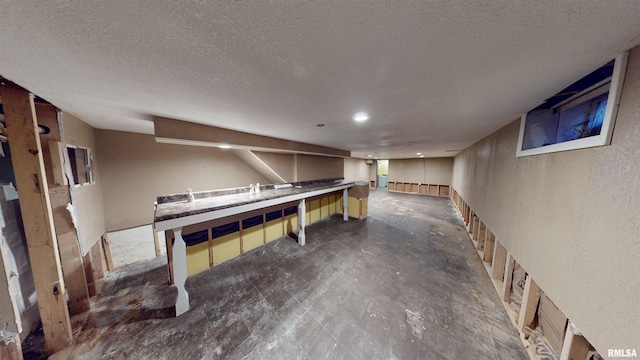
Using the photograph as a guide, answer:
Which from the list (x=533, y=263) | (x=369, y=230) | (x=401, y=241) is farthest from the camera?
(x=369, y=230)

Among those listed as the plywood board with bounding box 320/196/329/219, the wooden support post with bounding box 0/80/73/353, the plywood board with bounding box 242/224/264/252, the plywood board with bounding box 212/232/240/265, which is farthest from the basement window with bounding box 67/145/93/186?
the plywood board with bounding box 320/196/329/219

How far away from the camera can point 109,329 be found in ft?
5.76

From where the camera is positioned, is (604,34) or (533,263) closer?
(604,34)

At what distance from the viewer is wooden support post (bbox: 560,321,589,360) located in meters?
1.17

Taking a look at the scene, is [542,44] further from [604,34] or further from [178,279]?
[178,279]

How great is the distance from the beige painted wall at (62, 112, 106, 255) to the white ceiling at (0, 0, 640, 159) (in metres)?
0.69

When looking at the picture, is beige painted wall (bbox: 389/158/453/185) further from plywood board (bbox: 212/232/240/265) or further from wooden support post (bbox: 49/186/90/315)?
wooden support post (bbox: 49/186/90/315)

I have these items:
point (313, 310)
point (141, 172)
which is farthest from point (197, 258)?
point (313, 310)

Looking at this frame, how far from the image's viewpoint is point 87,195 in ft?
7.25

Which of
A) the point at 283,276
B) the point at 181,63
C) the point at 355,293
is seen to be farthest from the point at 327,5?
the point at 283,276

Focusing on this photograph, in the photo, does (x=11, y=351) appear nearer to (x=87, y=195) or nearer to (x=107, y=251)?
(x=87, y=195)

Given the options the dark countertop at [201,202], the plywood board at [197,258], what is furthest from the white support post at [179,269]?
the plywood board at [197,258]

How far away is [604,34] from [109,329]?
13.8 feet

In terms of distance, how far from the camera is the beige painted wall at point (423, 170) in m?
7.97
